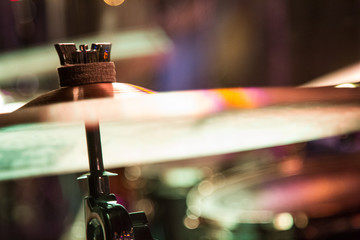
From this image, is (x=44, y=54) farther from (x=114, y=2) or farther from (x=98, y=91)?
(x=98, y=91)

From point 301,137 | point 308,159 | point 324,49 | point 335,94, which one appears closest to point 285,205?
point 308,159

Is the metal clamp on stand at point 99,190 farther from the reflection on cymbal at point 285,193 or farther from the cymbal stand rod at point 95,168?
the reflection on cymbal at point 285,193

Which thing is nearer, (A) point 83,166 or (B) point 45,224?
(A) point 83,166

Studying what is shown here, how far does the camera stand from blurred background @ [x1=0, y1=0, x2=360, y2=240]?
2119 millimetres

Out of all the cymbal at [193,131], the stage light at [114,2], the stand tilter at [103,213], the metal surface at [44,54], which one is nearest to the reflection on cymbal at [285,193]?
the cymbal at [193,131]

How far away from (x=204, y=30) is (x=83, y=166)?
218 cm

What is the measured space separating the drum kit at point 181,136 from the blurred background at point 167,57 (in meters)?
0.46

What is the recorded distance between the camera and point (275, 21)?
2.60 meters

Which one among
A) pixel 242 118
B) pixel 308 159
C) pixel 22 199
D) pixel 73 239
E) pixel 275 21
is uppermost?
pixel 275 21

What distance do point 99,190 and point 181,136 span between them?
0.28 meters

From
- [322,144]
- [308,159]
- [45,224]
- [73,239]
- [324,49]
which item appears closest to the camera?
[308,159]

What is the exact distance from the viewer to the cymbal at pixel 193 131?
17.0 inches

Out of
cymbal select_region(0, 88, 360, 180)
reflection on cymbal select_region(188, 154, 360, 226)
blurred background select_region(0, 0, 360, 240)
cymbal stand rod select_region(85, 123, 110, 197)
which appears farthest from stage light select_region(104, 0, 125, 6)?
cymbal stand rod select_region(85, 123, 110, 197)

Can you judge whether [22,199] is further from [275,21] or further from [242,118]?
[242,118]
